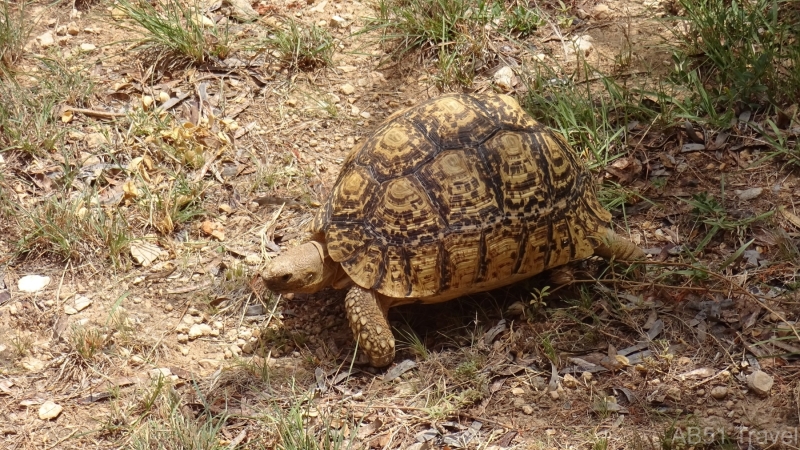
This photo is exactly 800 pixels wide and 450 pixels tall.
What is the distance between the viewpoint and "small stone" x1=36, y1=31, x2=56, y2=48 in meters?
5.82

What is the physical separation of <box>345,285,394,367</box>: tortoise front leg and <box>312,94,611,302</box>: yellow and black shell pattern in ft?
0.26

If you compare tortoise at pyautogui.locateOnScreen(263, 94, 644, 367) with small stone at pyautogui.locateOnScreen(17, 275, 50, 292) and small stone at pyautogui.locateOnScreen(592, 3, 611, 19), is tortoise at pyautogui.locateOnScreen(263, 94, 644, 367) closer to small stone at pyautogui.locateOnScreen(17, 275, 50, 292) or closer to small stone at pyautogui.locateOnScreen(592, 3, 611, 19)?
small stone at pyautogui.locateOnScreen(17, 275, 50, 292)

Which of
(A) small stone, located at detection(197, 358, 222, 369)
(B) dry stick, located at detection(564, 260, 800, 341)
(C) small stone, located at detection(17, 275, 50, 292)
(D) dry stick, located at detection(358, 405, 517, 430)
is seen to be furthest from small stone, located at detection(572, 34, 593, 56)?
(C) small stone, located at detection(17, 275, 50, 292)

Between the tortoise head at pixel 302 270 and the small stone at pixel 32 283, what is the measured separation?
4.68 feet

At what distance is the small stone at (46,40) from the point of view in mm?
5820

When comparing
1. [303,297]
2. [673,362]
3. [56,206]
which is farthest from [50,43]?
[673,362]

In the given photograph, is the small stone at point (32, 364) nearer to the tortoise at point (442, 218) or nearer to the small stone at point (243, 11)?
the tortoise at point (442, 218)

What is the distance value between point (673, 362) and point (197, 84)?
3.60m

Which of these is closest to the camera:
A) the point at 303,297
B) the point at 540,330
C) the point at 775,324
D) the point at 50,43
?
the point at 775,324

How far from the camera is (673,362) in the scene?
3762 mm

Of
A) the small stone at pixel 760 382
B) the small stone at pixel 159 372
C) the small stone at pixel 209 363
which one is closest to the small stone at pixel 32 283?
the small stone at pixel 159 372

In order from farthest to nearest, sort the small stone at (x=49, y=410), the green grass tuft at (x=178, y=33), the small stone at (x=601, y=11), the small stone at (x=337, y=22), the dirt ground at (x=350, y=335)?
the small stone at (x=337, y=22) → the small stone at (x=601, y=11) → the green grass tuft at (x=178, y=33) → the small stone at (x=49, y=410) → the dirt ground at (x=350, y=335)

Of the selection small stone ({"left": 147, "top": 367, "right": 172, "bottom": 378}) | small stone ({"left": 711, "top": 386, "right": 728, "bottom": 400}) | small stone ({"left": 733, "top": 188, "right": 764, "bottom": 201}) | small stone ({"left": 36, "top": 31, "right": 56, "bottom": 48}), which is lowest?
small stone ({"left": 147, "top": 367, "right": 172, "bottom": 378})

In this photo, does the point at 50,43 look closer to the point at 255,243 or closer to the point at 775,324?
the point at 255,243
